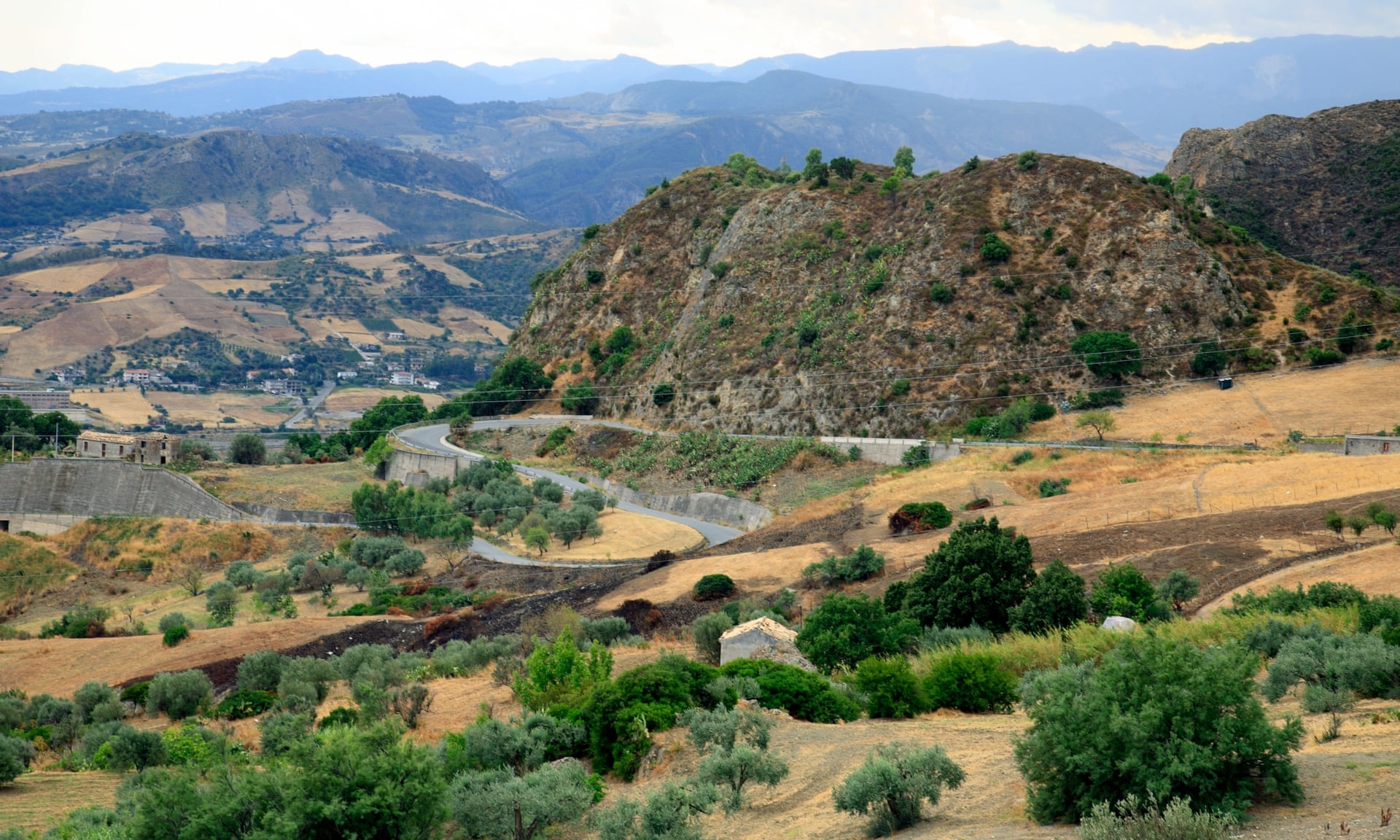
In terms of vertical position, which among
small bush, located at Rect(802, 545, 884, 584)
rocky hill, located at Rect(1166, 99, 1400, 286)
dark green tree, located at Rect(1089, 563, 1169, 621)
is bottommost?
small bush, located at Rect(802, 545, 884, 584)

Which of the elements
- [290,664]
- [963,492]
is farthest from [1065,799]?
[963,492]

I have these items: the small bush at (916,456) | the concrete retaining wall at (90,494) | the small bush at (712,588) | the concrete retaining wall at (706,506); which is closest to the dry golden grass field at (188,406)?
the concrete retaining wall at (90,494)

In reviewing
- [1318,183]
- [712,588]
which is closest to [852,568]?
[712,588]

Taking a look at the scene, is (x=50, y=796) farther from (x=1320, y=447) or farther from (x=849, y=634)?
(x=1320, y=447)

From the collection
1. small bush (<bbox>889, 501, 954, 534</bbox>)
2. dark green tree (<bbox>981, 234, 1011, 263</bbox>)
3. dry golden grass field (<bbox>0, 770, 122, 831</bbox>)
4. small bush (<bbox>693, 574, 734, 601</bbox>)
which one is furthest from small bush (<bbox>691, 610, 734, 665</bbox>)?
dark green tree (<bbox>981, 234, 1011, 263</bbox>)

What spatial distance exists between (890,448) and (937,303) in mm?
15540

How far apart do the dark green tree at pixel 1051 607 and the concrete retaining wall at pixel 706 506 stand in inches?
1069

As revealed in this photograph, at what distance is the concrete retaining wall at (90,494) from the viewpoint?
68250mm

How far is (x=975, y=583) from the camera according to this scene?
96.0 feet

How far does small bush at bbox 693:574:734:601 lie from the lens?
1539 inches

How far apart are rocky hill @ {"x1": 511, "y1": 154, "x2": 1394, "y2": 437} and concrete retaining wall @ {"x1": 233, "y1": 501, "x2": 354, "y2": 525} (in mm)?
22662

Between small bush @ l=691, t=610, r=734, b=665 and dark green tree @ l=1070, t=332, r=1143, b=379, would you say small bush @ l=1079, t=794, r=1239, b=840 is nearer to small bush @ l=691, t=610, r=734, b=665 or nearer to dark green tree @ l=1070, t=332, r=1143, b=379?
small bush @ l=691, t=610, r=734, b=665

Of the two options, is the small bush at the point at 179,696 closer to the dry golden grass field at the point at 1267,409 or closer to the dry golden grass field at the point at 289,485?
the dry golden grass field at the point at 289,485

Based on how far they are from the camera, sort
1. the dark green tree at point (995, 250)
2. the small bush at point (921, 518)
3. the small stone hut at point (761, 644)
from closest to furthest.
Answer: the small stone hut at point (761, 644) → the small bush at point (921, 518) → the dark green tree at point (995, 250)
